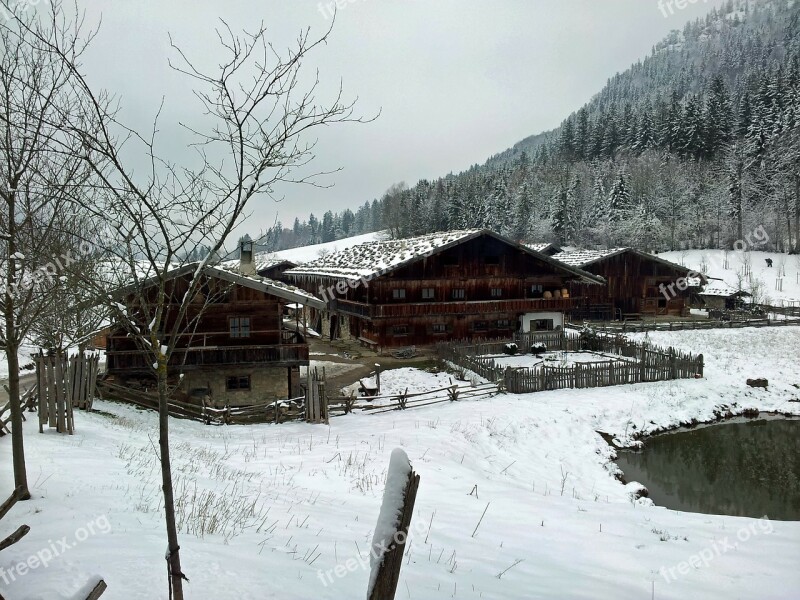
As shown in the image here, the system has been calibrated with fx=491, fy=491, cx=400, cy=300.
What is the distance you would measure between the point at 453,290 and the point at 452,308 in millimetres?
1312

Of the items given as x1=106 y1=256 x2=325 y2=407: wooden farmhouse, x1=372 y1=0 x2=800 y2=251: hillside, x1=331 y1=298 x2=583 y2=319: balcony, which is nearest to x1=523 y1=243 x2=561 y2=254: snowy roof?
x1=331 y1=298 x2=583 y2=319: balcony

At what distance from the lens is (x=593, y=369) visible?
22359 mm

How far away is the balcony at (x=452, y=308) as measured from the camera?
1193 inches

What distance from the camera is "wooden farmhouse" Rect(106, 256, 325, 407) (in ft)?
63.7

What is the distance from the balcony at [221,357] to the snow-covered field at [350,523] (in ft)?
11.0

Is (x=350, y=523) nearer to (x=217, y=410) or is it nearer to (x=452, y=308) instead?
(x=217, y=410)

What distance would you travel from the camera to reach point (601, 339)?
1146 inches

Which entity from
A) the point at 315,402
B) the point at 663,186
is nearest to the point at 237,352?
the point at 315,402

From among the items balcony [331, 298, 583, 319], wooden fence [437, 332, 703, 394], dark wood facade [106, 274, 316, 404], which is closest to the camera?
dark wood facade [106, 274, 316, 404]

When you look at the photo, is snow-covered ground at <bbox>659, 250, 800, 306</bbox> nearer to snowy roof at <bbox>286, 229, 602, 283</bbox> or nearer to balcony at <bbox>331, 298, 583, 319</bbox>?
balcony at <bbox>331, 298, 583, 319</bbox>

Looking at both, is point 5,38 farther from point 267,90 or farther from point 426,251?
point 426,251

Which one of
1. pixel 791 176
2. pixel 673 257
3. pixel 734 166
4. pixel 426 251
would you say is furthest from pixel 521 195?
pixel 426 251

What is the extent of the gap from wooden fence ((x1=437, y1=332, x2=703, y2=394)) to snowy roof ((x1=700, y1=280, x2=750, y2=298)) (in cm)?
2923

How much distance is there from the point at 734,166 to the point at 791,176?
7.77 m
